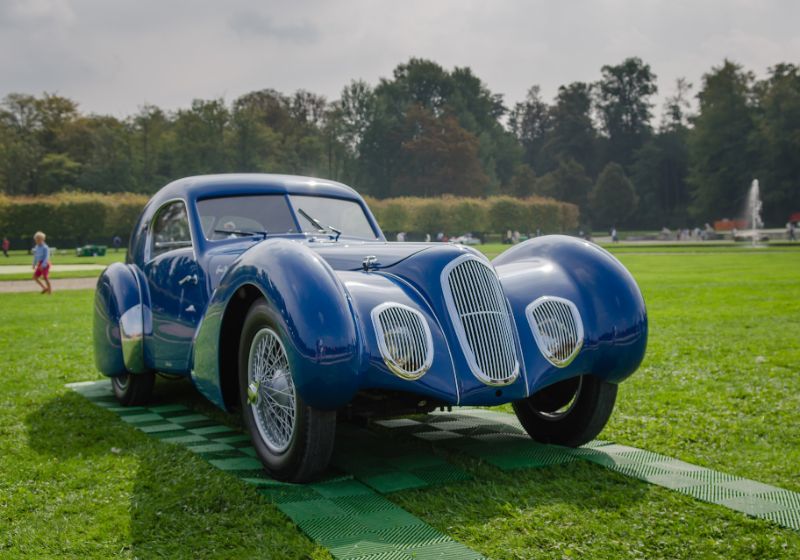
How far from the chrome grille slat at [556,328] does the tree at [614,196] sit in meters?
97.0

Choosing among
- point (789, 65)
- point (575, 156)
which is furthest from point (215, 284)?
point (575, 156)

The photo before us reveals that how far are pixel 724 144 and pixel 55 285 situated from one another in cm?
8450

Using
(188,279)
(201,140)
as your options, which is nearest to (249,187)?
(188,279)

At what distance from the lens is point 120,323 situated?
6.75 meters

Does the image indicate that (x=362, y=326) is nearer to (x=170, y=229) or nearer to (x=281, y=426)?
(x=281, y=426)

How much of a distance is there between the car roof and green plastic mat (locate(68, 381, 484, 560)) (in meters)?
1.95

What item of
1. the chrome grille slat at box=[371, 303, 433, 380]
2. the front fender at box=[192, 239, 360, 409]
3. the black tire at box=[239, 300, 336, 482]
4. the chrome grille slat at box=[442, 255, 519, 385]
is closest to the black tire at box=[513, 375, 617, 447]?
the chrome grille slat at box=[442, 255, 519, 385]

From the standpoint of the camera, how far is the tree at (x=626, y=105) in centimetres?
11431

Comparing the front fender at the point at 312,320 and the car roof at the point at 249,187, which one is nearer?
the front fender at the point at 312,320

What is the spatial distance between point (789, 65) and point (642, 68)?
27615 millimetres

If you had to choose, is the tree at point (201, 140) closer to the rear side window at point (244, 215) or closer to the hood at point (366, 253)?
the rear side window at point (244, 215)

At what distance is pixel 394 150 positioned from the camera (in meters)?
101

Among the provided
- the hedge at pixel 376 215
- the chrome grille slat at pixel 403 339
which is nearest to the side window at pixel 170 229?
the chrome grille slat at pixel 403 339

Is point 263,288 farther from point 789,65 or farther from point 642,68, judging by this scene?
point 642,68
